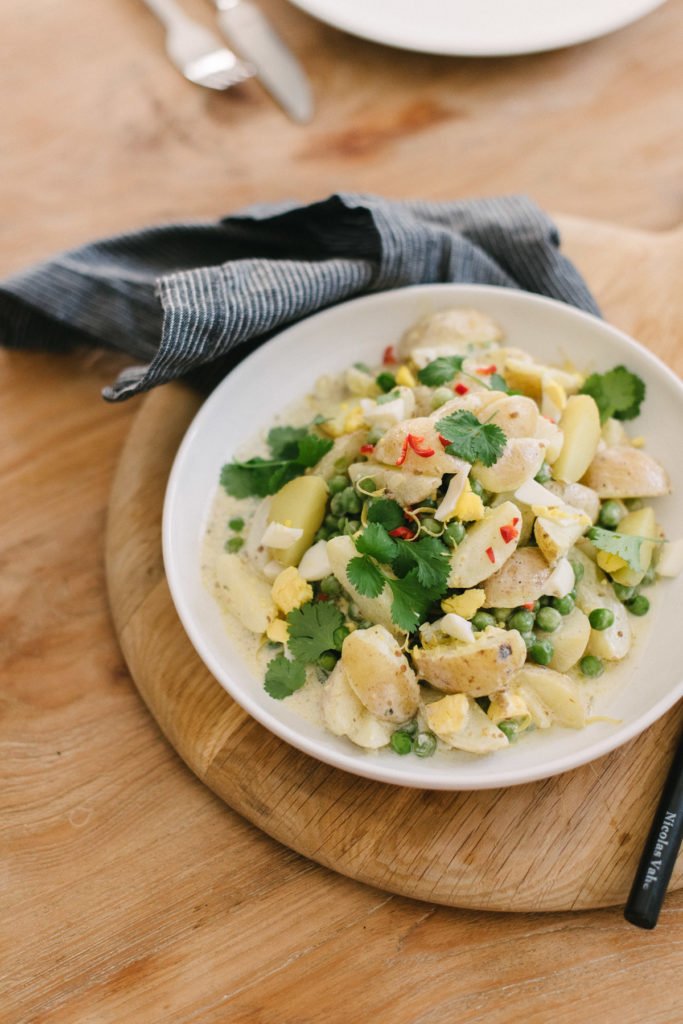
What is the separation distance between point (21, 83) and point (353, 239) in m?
2.10

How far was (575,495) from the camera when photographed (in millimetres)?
2867

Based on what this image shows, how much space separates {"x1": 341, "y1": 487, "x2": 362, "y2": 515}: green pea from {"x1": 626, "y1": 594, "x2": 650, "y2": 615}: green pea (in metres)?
0.90

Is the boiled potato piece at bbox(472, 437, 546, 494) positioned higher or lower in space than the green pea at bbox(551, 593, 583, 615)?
higher

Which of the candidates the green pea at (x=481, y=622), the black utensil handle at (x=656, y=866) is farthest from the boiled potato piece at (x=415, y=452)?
the black utensil handle at (x=656, y=866)

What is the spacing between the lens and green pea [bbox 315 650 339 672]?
2.80 m

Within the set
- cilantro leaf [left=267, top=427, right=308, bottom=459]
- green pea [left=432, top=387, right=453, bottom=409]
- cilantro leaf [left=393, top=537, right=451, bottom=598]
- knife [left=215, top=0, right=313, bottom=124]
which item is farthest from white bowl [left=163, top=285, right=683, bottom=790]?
knife [left=215, top=0, right=313, bottom=124]

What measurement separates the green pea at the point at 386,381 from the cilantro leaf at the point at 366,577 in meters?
0.82

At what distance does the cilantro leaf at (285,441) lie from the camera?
321cm

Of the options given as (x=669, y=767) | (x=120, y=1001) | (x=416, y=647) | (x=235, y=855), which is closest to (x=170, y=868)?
(x=235, y=855)

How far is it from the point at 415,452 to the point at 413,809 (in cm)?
107

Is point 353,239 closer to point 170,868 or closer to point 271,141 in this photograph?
point 271,141

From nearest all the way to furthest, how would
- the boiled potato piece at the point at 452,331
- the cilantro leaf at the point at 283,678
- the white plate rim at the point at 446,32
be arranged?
the cilantro leaf at the point at 283,678 → the boiled potato piece at the point at 452,331 → the white plate rim at the point at 446,32

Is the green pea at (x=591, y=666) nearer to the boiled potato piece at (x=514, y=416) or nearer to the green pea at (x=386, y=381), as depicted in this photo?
the boiled potato piece at (x=514, y=416)

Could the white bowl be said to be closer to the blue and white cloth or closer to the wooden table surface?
the blue and white cloth
